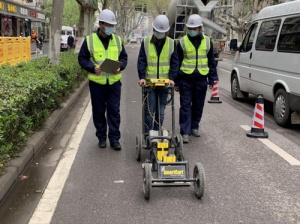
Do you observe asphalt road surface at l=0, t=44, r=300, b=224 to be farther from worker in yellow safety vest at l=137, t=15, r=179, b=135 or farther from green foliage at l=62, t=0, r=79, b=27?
green foliage at l=62, t=0, r=79, b=27

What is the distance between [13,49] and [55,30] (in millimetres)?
8599

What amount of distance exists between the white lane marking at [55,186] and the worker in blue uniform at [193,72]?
1763mm

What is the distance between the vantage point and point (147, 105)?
5.58 m

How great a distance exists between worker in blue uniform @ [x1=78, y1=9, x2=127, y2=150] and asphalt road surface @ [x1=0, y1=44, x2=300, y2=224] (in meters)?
0.43

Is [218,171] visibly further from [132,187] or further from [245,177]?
[132,187]

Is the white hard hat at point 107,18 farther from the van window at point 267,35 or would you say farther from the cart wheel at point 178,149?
the van window at point 267,35

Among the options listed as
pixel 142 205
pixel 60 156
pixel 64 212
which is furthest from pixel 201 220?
pixel 60 156

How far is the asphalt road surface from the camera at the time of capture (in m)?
3.81

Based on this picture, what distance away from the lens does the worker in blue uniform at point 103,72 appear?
5434mm

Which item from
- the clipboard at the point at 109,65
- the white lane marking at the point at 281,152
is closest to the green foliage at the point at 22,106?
the clipboard at the point at 109,65

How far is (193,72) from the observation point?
6.29m

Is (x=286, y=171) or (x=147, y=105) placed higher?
(x=147, y=105)

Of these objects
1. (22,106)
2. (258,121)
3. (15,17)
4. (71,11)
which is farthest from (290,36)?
(71,11)

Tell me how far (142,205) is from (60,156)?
202 centimetres
